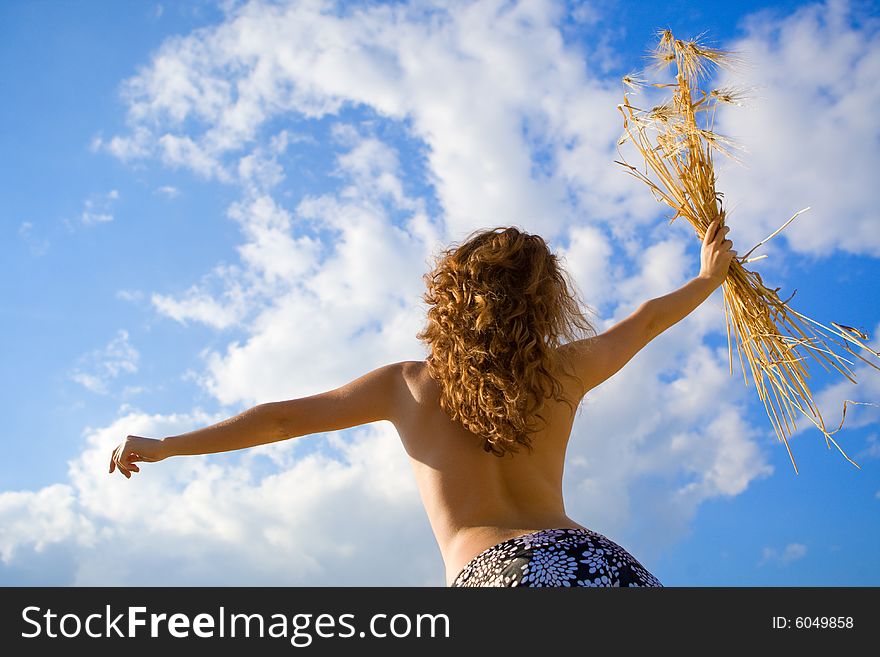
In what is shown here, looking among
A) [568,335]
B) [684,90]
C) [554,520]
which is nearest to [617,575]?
[554,520]

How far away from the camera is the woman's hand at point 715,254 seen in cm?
376

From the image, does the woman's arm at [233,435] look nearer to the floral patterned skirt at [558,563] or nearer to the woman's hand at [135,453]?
the woman's hand at [135,453]

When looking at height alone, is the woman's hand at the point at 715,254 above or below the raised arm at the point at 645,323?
above

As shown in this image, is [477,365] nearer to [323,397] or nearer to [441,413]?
[441,413]

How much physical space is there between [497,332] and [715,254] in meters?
1.65

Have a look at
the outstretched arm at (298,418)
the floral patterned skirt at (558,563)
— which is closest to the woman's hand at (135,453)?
the outstretched arm at (298,418)

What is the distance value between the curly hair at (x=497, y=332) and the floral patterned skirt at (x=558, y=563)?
1.13ft

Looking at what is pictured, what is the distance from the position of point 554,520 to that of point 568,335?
771mm

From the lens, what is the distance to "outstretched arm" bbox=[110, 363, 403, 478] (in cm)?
266

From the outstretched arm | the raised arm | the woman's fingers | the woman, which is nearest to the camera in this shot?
the woman

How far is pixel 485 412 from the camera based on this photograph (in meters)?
2.46

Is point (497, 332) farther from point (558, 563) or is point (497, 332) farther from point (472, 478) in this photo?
point (558, 563)

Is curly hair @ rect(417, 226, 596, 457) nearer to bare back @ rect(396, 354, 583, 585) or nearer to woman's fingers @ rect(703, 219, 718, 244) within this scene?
bare back @ rect(396, 354, 583, 585)

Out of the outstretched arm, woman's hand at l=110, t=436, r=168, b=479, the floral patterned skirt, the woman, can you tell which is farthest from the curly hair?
woman's hand at l=110, t=436, r=168, b=479
